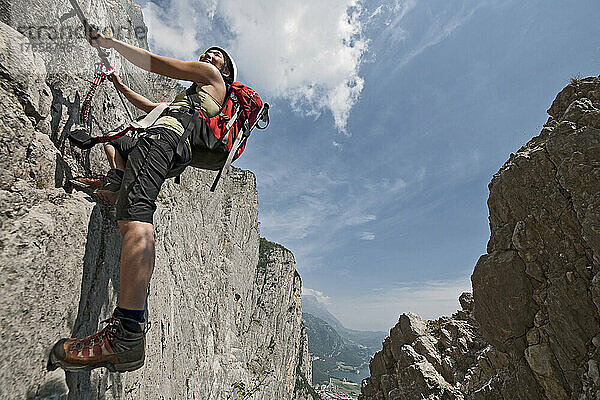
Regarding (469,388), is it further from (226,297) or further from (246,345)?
(246,345)

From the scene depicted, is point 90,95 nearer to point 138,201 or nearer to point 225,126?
point 225,126

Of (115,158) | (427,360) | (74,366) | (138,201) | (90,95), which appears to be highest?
(90,95)

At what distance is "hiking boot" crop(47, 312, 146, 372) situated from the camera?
8.27 ft

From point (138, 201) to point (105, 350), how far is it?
1292mm

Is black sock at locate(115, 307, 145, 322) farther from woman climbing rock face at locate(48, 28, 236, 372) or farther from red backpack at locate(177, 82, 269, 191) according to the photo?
red backpack at locate(177, 82, 269, 191)

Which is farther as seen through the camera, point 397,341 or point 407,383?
point 397,341

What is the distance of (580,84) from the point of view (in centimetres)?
1028

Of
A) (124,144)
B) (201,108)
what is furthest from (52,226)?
(201,108)

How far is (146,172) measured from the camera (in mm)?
2867

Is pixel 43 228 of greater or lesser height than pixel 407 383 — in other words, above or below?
above

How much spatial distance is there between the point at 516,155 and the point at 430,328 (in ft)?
41.5

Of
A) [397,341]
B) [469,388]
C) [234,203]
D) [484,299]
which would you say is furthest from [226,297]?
[484,299]

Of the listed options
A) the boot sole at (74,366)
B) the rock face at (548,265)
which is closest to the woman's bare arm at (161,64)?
the boot sole at (74,366)

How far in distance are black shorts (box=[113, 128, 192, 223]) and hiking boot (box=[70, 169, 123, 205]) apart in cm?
95
